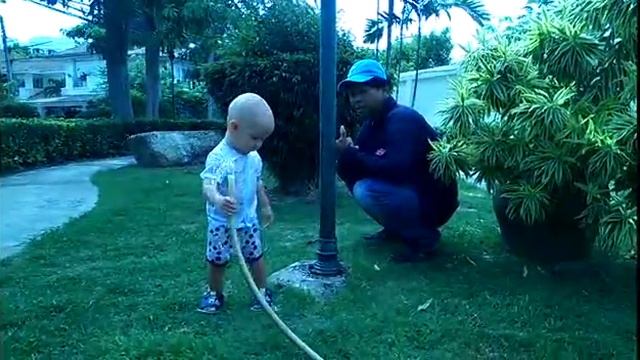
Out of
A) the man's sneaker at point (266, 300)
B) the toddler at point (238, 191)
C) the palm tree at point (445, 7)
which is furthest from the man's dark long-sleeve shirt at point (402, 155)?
the palm tree at point (445, 7)

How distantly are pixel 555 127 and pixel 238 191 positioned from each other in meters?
1.42

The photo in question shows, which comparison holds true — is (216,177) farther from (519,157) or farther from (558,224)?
(558,224)

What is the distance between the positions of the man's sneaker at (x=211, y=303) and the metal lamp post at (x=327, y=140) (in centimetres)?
54

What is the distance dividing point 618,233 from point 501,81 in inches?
36.9

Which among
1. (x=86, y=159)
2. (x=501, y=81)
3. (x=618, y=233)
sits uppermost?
(x=501, y=81)

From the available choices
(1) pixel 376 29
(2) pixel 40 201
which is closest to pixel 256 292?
(2) pixel 40 201

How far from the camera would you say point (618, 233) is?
2.63m

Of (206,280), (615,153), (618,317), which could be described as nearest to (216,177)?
(206,280)

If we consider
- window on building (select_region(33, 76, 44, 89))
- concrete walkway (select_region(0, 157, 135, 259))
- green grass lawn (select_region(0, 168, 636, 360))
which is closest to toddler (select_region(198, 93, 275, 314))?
green grass lawn (select_region(0, 168, 636, 360))

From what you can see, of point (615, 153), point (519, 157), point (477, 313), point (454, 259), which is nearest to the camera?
point (615, 153)

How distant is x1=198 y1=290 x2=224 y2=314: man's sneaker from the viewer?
9.01ft

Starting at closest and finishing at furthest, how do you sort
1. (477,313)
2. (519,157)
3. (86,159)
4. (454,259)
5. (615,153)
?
(615,153), (477,313), (519,157), (454,259), (86,159)

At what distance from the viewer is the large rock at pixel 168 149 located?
1050 cm

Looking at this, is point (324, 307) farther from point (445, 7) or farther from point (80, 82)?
point (80, 82)
